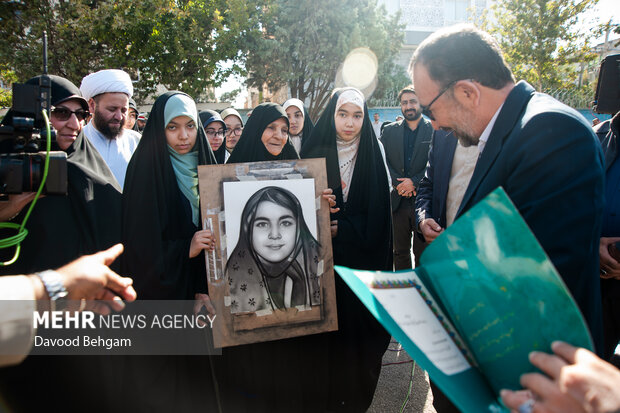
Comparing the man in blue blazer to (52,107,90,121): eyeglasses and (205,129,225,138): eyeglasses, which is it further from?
(205,129,225,138): eyeglasses

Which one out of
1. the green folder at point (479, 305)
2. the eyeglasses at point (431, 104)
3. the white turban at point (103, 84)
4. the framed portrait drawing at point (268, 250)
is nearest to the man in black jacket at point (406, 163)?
the framed portrait drawing at point (268, 250)

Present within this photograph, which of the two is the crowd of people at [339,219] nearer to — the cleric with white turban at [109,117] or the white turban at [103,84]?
the cleric with white turban at [109,117]

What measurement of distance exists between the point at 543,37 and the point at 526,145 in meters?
19.3

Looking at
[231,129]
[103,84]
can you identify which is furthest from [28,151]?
[231,129]

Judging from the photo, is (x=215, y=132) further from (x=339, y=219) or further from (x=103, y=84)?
(x=339, y=219)

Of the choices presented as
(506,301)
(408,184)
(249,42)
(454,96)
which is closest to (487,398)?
(506,301)

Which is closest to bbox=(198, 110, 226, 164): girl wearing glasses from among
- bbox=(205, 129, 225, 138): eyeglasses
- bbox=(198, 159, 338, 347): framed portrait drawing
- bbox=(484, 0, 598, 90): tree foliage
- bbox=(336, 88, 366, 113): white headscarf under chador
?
bbox=(205, 129, 225, 138): eyeglasses

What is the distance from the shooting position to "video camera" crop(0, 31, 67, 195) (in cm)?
154

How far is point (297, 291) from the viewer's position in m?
2.19

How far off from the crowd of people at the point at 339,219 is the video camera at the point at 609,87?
0.13 m

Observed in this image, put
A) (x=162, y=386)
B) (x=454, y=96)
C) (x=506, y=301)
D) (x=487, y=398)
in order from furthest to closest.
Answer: (x=162, y=386) → (x=454, y=96) → (x=487, y=398) → (x=506, y=301)

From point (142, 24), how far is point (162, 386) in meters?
15.3

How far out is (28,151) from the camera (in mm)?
1612

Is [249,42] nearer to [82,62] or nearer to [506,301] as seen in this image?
[82,62]
